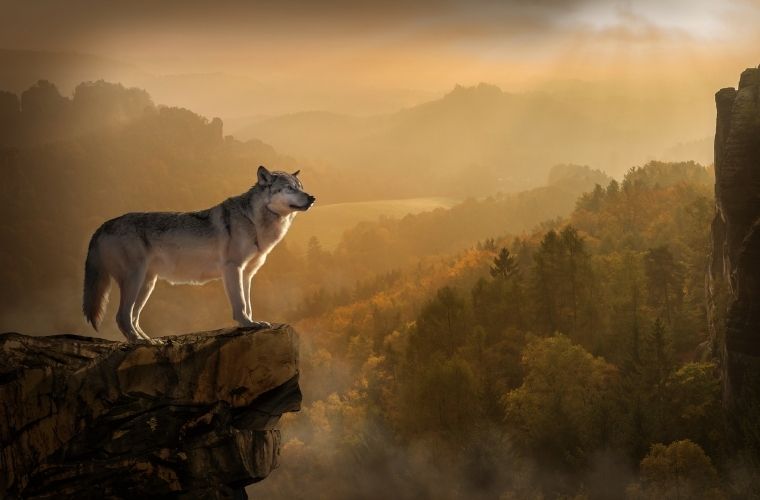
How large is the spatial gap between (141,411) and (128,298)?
2.64 m

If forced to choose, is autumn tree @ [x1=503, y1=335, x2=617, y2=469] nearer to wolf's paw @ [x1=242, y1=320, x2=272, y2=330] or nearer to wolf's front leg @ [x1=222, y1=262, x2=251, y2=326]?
wolf's paw @ [x1=242, y1=320, x2=272, y2=330]

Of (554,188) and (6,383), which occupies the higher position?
(554,188)

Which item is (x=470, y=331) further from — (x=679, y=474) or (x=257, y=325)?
(x=257, y=325)

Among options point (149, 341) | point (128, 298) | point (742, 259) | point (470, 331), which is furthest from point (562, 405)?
point (128, 298)

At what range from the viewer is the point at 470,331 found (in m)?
80.1

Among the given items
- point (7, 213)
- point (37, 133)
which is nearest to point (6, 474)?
point (7, 213)

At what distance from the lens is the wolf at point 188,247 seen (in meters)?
17.0

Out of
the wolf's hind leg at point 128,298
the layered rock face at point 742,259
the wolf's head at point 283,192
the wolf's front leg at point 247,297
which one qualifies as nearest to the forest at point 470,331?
the layered rock face at point 742,259

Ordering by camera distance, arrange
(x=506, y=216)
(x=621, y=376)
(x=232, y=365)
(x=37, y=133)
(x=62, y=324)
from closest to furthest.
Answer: (x=232, y=365) → (x=621, y=376) → (x=62, y=324) → (x=37, y=133) → (x=506, y=216)

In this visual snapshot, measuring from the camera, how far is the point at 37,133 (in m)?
164

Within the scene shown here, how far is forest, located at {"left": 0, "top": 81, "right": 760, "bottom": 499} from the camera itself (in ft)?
198

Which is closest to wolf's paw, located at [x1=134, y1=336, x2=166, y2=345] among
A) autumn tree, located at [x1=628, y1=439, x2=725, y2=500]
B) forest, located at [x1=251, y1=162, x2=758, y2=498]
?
forest, located at [x1=251, y1=162, x2=758, y2=498]

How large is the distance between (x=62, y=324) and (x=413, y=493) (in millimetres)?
65746

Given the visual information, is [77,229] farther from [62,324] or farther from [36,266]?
[62,324]
